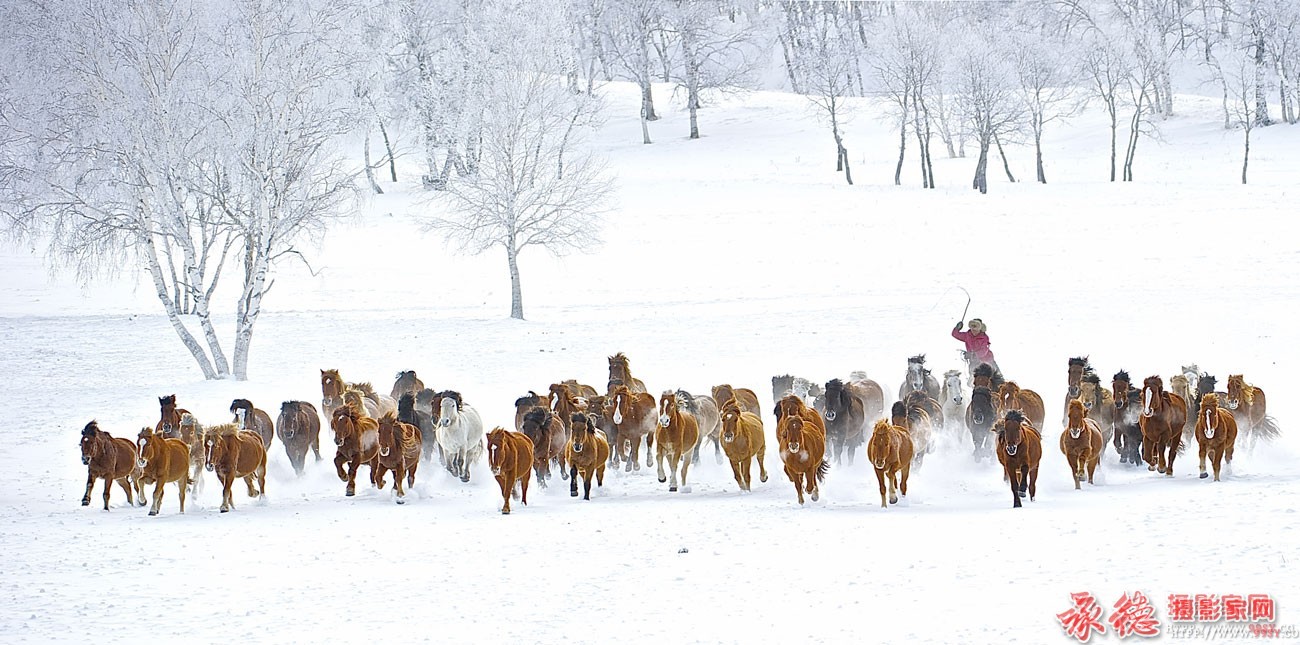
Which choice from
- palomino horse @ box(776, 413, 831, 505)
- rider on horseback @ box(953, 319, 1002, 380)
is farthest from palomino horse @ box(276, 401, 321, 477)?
rider on horseback @ box(953, 319, 1002, 380)

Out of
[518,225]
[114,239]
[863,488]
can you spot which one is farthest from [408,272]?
[863,488]

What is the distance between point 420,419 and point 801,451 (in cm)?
520

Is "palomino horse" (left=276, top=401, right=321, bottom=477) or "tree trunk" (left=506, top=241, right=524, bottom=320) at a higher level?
"tree trunk" (left=506, top=241, right=524, bottom=320)

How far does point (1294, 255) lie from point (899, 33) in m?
24.0

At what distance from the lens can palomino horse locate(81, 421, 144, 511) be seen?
11.0m

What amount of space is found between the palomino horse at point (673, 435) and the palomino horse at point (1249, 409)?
6237 mm

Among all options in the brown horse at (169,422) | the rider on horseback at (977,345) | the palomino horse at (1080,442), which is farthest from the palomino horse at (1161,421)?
the brown horse at (169,422)

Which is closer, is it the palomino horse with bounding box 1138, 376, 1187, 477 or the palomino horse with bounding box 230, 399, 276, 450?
the palomino horse with bounding box 1138, 376, 1187, 477

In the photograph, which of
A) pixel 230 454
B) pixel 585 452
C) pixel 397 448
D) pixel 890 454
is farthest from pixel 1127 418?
pixel 230 454

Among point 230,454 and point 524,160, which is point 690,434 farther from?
point 524,160

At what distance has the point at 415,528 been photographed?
1034 centimetres

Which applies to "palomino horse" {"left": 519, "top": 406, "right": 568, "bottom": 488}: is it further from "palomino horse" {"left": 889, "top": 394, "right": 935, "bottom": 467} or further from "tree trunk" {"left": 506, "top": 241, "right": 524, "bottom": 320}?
"tree trunk" {"left": 506, "top": 241, "right": 524, "bottom": 320}

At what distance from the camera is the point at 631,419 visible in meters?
13.1

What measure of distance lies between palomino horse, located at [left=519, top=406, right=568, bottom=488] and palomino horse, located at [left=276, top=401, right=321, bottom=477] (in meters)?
3.06
